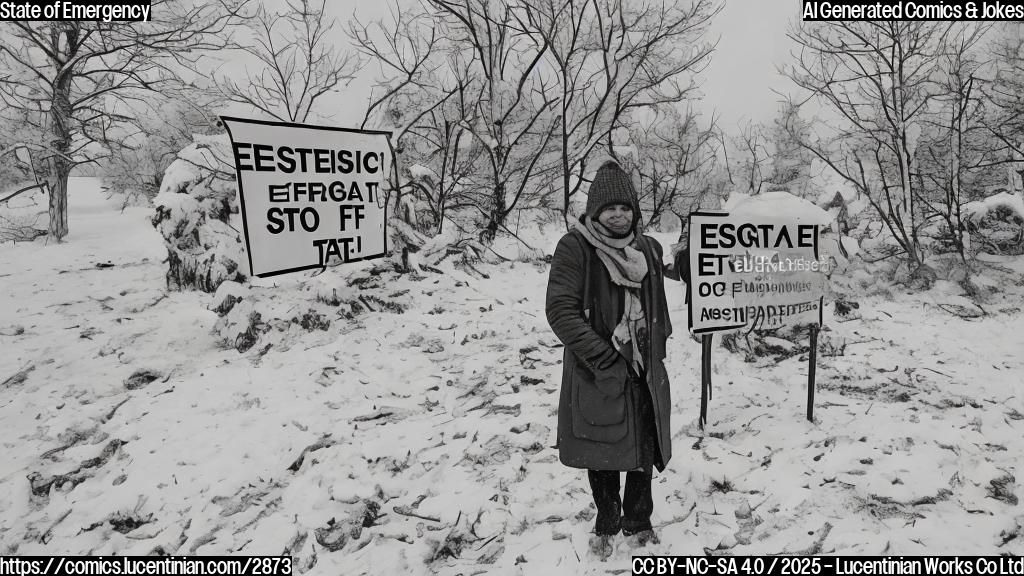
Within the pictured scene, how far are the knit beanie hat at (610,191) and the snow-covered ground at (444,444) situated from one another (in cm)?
184

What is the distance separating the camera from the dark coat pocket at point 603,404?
218 centimetres

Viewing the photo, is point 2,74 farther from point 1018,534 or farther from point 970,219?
point 970,219

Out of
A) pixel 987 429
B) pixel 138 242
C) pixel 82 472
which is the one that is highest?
pixel 138 242

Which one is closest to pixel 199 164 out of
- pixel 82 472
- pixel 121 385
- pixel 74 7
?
pixel 121 385

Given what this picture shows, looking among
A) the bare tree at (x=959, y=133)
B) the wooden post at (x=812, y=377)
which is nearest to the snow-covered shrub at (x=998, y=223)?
the bare tree at (x=959, y=133)

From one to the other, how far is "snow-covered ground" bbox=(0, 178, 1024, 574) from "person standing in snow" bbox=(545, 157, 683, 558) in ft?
2.44

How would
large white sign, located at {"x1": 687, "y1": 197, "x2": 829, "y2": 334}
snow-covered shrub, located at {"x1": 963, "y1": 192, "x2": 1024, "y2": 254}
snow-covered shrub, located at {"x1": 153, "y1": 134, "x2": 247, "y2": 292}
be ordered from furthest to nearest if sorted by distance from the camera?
1. snow-covered shrub, located at {"x1": 963, "y1": 192, "x2": 1024, "y2": 254}
2. snow-covered shrub, located at {"x1": 153, "y1": 134, "x2": 247, "y2": 292}
3. large white sign, located at {"x1": 687, "y1": 197, "x2": 829, "y2": 334}

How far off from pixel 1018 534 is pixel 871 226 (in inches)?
401

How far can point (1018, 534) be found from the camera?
A: 2447 mm

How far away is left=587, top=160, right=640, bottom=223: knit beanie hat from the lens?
2.15 meters

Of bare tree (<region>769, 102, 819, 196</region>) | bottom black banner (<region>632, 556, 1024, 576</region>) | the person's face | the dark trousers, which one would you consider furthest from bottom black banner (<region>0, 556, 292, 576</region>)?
bare tree (<region>769, 102, 819, 196</region>)

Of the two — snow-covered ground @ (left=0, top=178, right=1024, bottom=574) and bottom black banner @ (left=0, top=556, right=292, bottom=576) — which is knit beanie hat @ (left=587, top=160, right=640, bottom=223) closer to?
snow-covered ground @ (left=0, top=178, right=1024, bottom=574)

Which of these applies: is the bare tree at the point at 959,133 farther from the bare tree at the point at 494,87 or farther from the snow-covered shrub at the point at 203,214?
the snow-covered shrub at the point at 203,214

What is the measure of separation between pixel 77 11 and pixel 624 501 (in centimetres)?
1395
